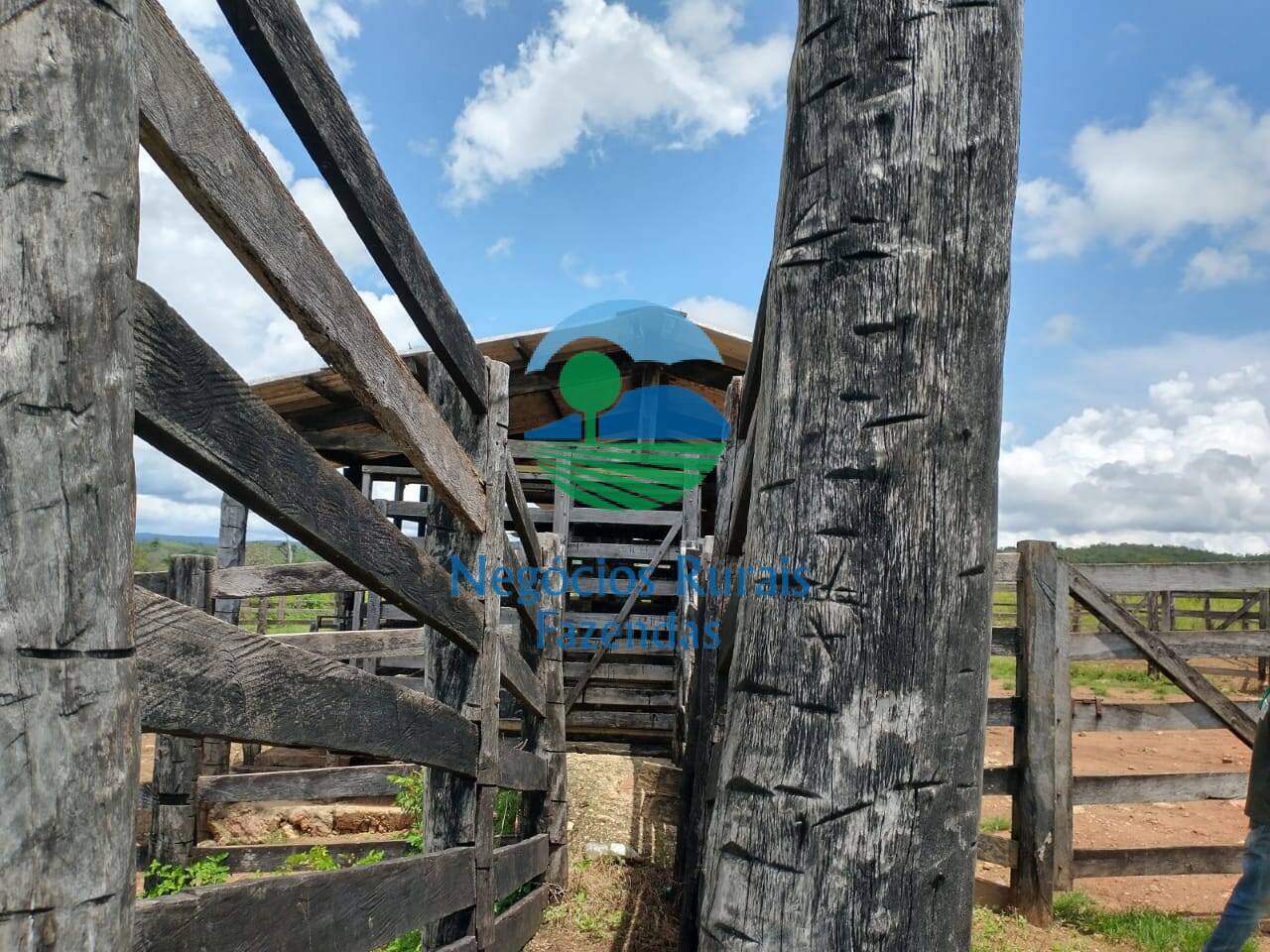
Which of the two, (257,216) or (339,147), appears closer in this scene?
(257,216)

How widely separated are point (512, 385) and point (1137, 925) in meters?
7.47

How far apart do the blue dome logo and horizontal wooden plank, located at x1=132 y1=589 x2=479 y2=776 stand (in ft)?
25.6

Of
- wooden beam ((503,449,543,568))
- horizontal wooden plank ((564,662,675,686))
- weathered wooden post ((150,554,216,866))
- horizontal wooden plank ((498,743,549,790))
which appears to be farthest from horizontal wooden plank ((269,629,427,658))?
horizontal wooden plank ((564,662,675,686))

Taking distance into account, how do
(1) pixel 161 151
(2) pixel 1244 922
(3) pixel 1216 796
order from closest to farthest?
(1) pixel 161 151
(2) pixel 1244 922
(3) pixel 1216 796

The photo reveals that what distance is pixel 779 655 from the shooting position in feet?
4.64

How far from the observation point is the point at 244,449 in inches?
56.7

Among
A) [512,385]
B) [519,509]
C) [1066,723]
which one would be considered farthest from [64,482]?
[512,385]

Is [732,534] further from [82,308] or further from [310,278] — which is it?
[82,308]

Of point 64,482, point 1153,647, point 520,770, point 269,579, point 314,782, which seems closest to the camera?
point 64,482

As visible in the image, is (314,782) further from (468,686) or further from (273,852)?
(468,686)

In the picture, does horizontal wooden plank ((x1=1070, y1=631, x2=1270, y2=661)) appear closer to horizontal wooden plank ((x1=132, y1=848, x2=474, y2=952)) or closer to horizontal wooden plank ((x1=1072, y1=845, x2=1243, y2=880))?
horizontal wooden plank ((x1=1072, y1=845, x2=1243, y2=880))

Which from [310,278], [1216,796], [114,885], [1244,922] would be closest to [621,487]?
[1216,796]

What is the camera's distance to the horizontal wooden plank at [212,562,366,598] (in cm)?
523

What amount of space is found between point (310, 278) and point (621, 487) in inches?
338
